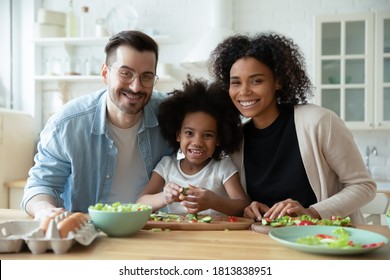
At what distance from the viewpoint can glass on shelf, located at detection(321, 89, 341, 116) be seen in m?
3.48

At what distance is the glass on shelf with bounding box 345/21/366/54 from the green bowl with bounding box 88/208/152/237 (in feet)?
9.02

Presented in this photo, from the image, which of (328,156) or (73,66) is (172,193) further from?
(73,66)

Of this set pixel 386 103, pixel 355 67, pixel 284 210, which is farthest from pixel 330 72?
pixel 284 210

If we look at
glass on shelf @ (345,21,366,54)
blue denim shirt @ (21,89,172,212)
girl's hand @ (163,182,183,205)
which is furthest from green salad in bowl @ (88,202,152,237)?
glass on shelf @ (345,21,366,54)

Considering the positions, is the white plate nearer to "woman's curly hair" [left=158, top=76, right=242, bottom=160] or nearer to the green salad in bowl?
the green salad in bowl

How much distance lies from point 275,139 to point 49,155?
2.72 feet

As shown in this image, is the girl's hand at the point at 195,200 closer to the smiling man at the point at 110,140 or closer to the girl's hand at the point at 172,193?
the girl's hand at the point at 172,193

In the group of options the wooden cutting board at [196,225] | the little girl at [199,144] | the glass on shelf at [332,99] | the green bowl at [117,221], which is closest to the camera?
the green bowl at [117,221]

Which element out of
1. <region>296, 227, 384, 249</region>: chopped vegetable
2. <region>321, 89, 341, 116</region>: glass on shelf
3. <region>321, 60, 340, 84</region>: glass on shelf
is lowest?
<region>296, 227, 384, 249</region>: chopped vegetable

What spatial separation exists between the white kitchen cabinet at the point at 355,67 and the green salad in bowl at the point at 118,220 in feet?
8.64

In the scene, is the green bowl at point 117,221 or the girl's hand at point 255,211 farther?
the girl's hand at point 255,211

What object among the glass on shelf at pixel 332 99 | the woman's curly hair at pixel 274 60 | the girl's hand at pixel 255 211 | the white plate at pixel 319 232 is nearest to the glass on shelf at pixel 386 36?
the glass on shelf at pixel 332 99

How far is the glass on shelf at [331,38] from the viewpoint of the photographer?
11.4 ft
